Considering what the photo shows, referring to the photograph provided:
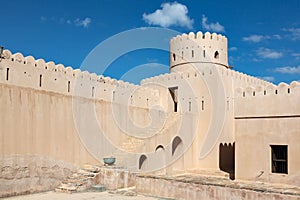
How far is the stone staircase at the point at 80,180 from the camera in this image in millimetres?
11023

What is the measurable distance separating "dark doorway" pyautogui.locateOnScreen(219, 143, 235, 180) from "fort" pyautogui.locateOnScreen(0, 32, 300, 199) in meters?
0.05

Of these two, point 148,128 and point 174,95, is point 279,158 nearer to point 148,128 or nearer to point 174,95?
point 148,128

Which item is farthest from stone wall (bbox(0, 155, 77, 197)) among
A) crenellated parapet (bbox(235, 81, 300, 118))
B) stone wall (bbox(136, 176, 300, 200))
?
crenellated parapet (bbox(235, 81, 300, 118))

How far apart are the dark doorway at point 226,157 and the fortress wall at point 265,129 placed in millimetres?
4779

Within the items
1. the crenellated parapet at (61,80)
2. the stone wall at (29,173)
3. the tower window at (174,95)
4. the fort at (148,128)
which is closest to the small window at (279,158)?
the fort at (148,128)

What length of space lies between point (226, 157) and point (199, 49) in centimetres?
717

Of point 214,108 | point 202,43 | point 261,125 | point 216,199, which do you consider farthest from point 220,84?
point 216,199

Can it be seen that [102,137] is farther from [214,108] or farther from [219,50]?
[219,50]

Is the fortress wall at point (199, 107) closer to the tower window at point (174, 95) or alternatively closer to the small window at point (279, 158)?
the tower window at point (174, 95)

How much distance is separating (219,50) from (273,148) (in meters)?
10.7

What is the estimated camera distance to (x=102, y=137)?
47.3 feet

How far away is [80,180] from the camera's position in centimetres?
1156

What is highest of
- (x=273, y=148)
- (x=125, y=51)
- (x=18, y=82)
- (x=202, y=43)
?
(x=202, y=43)

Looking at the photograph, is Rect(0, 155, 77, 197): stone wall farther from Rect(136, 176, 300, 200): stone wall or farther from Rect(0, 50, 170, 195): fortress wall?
Rect(136, 176, 300, 200): stone wall
